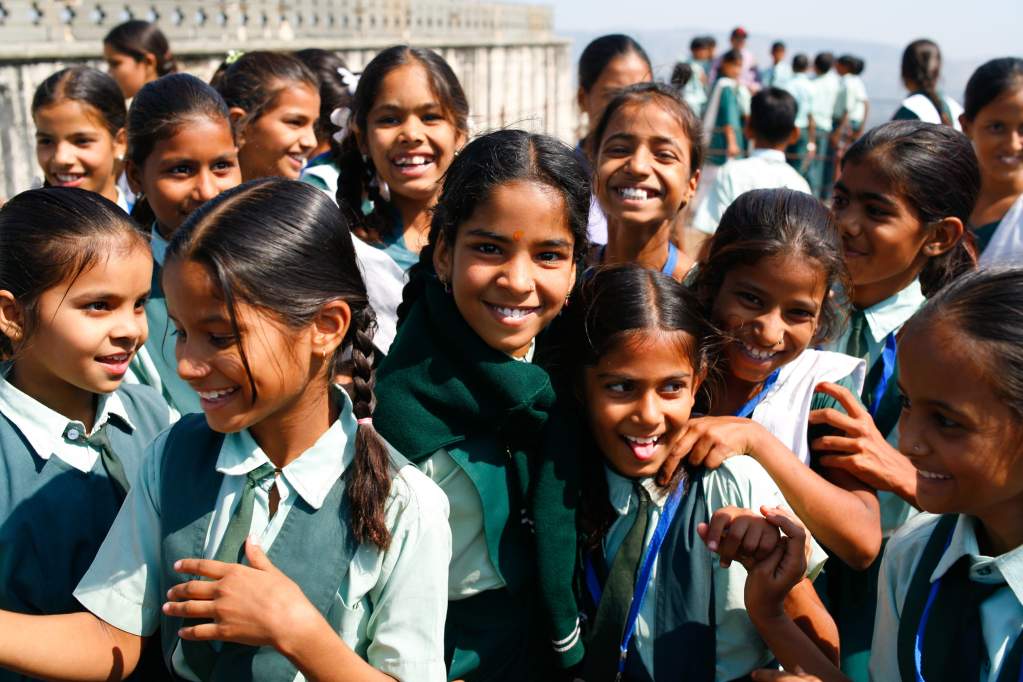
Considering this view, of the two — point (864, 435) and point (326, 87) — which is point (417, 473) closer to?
A: point (864, 435)

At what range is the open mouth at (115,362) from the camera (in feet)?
6.35

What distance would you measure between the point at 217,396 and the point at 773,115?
4.59 metres

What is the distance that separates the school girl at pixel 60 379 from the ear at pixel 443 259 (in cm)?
62

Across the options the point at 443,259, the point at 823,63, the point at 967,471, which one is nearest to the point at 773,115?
the point at 443,259

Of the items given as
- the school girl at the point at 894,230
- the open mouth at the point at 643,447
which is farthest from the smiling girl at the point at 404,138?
the school girl at the point at 894,230

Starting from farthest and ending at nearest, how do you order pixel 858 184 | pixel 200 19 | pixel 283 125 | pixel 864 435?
pixel 200 19 → pixel 283 125 → pixel 858 184 → pixel 864 435

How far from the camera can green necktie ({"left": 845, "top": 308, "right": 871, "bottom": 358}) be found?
251 centimetres

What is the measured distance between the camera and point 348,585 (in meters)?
1.63

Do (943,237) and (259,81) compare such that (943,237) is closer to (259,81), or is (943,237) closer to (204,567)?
(204,567)

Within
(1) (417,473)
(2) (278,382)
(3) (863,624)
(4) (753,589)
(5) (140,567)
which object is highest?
(2) (278,382)

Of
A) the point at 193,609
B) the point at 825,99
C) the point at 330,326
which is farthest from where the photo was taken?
the point at 825,99

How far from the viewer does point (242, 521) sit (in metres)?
1.63

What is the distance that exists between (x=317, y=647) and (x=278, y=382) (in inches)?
17.4

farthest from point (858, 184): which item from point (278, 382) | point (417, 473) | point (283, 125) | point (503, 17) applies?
point (503, 17)
